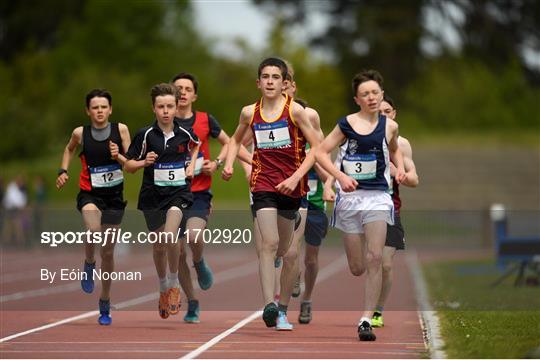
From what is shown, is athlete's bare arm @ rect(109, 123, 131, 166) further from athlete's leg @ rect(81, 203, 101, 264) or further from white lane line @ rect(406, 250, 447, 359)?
white lane line @ rect(406, 250, 447, 359)

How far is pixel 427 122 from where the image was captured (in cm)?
7962

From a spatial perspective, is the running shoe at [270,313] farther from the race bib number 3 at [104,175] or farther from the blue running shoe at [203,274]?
the race bib number 3 at [104,175]

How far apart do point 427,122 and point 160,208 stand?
2602 inches

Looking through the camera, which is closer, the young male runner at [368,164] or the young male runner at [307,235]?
the young male runner at [368,164]

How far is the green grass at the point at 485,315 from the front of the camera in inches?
463

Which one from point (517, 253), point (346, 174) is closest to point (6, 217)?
point (517, 253)

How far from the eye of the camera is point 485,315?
49.7 feet

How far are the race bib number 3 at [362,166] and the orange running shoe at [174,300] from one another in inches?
84.2

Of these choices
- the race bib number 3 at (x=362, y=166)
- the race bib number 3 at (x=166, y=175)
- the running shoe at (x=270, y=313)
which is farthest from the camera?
the race bib number 3 at (x=166, y=175)

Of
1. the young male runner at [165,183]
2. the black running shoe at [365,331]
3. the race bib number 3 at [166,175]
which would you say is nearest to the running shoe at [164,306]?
the young male runner at [165,183]

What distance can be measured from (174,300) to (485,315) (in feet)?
10.5

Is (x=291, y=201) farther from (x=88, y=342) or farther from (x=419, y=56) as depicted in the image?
(x=419, y=56)

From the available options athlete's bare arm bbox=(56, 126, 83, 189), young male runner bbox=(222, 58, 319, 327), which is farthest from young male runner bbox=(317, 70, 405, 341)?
athlete's bare arm bbox=(56, 126, 83, 189)

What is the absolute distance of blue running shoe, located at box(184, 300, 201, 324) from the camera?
584 inches
